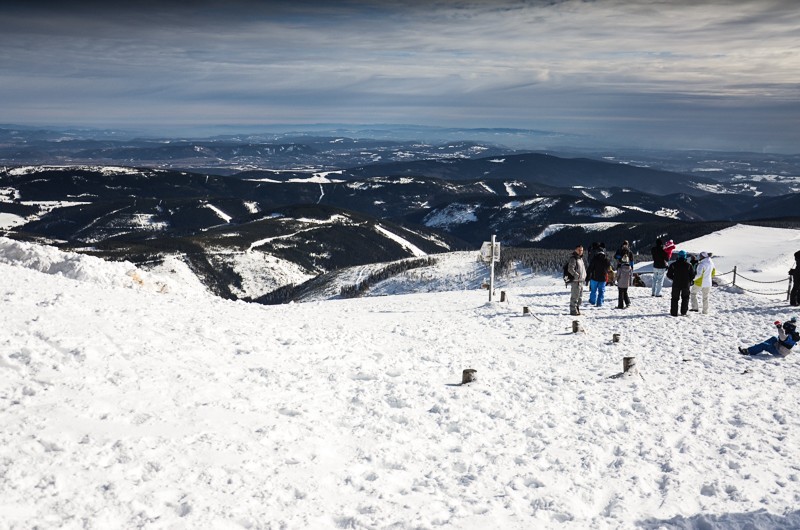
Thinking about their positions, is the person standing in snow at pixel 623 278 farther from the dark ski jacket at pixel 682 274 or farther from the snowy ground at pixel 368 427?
the snowy ground at pixel 368 427

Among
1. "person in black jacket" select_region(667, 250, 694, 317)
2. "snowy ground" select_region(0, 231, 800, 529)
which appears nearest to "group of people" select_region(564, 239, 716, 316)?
"person in black jacket" select_region(667, 250, 694, 317)

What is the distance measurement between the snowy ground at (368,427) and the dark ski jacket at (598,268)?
5.38 m

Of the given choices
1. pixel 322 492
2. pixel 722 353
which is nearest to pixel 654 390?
pixel 722 353

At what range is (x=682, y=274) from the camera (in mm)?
21062

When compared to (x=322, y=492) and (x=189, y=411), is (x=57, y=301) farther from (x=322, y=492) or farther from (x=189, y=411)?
(x=322, y=492)

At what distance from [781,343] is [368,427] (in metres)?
12.7

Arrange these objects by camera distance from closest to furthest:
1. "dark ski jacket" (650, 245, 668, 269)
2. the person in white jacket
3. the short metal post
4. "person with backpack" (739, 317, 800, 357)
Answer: the short metal post < "person with backpack" (739, 317, 800, 357) < the person in white jacket < "dark ski jacket" (650, 245, 668, 269)

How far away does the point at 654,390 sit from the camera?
505 inches

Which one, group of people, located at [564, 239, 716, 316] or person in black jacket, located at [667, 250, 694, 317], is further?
group of people, located at [564, 239, 716, 316]

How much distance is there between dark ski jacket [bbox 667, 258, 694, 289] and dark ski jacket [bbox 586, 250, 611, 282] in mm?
2646

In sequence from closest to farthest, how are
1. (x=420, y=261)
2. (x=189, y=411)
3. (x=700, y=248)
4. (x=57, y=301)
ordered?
(x=189, y=411)
(x=57, y=301)
(x=700, y=248)
(x=420, y=261)

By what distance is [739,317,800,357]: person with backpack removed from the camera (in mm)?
15484

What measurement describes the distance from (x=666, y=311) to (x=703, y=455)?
14378mm

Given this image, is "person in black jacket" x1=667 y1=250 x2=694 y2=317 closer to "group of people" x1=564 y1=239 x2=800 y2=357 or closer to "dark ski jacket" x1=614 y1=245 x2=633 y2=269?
"group of people" x1=564 y1=239 x2=800 y2=357
